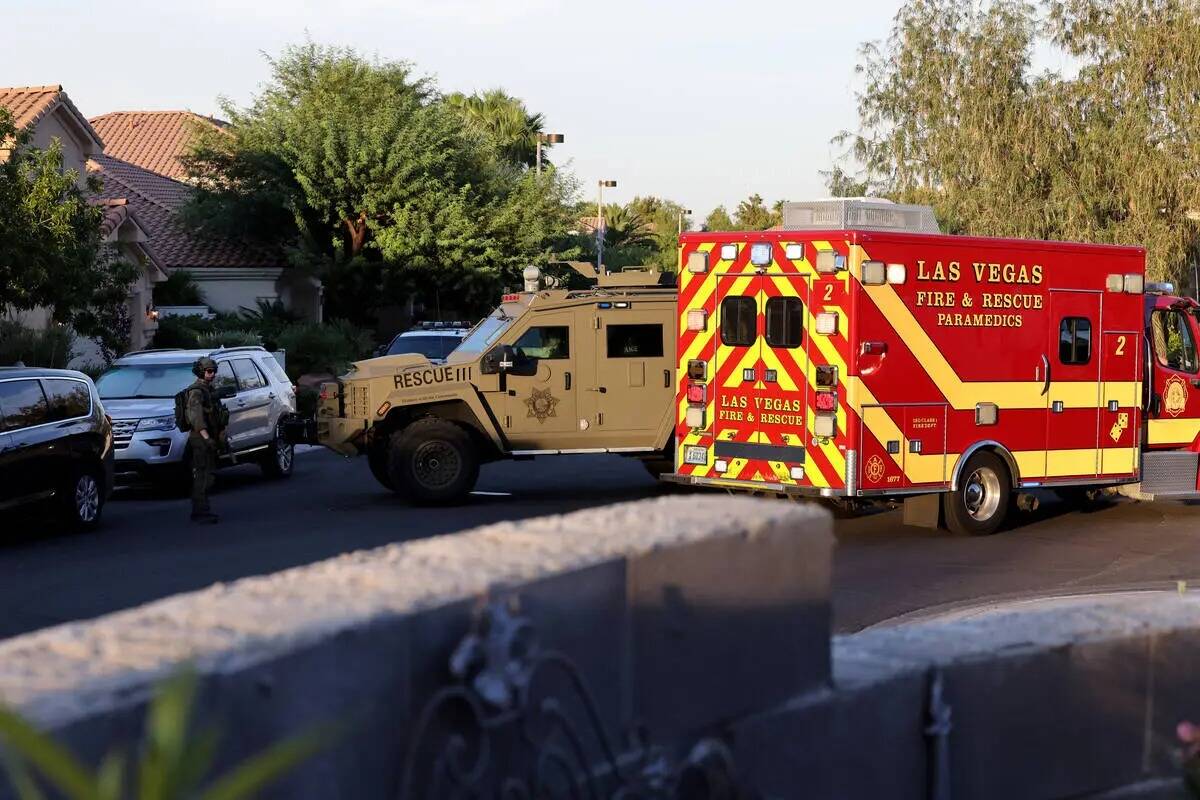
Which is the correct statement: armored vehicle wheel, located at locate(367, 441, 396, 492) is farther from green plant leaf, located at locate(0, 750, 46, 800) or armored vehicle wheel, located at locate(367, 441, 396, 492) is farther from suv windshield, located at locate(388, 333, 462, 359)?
green plant leaf, located at locate(0, 750, 46, 800)

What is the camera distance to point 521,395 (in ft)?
57.4

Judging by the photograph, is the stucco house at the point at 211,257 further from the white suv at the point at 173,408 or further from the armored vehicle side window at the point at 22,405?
the armored vehicle side window at the point at 22,405

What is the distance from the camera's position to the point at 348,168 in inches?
1689

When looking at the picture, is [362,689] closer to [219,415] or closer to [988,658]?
[988,658]

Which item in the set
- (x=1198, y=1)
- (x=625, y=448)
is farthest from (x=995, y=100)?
(x=625, y=448)

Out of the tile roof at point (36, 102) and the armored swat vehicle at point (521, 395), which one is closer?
the armored swat vehicle at point (521, 395)

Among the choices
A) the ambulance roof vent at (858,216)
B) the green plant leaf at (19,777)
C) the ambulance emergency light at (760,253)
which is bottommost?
the green plant leaf at (19,777)

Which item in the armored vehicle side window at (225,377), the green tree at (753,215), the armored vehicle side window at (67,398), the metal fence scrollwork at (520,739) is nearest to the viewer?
the metal fence scrollwork at (520,739)

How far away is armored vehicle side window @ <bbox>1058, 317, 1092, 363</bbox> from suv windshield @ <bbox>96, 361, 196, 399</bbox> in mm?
10670

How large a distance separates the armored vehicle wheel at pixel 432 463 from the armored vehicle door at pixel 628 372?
4.74 ft

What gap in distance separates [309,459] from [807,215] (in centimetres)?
1200

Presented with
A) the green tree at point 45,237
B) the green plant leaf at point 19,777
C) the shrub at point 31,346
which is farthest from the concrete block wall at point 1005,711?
the shrub at point 31,346

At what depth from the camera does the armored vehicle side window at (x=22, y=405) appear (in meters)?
14.8

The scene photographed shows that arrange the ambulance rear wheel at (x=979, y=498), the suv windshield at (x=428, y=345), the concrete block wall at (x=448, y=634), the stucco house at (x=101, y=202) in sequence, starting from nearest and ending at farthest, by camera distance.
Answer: the concrete block wall at (x=448, y=634)
the ambulance rear wheel at (x=979, y=498)
the suv windshield at (x=428, y=345)
the stucco house at (x=101, y=202)
